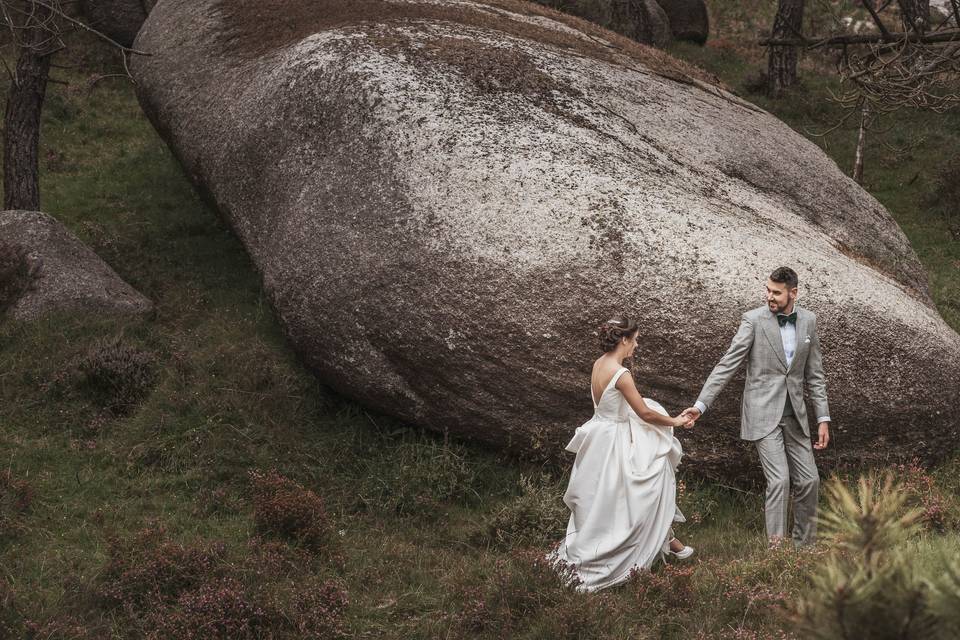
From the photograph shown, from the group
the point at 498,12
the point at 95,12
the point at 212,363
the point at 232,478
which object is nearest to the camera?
the point at 232,478

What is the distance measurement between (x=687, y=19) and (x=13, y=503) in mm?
24590

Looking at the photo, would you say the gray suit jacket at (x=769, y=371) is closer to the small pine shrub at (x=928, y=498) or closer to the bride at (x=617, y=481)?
the bride at (x=617, y=481)

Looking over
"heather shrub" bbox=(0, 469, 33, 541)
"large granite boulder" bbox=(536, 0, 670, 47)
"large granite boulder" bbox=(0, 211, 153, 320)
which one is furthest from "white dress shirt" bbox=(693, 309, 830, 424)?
"large granite boulder" bbox=(536, 0, 670, 47)

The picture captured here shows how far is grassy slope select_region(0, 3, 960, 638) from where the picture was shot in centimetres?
709

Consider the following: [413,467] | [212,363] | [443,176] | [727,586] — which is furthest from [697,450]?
[212,363]

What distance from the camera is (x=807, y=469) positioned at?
318 inches

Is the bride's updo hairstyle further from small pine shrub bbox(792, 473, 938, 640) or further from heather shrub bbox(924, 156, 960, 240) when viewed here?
heather shrub bbox(924, 156, 960, 240)

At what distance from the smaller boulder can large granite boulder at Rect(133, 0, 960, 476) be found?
55.4 feet

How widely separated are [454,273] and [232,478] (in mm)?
3154

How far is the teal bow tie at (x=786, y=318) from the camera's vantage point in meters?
8.02

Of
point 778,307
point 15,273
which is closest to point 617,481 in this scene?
point 778,307

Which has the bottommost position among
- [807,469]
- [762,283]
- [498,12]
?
[807,469]

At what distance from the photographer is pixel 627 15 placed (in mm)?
22328

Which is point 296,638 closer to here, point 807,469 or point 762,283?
point 807,469
